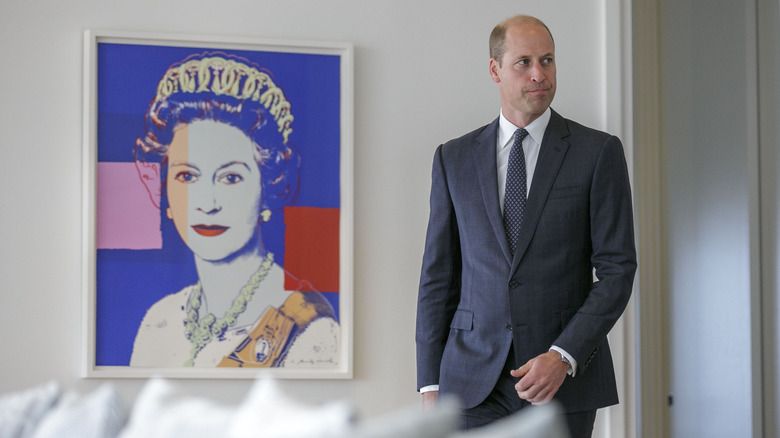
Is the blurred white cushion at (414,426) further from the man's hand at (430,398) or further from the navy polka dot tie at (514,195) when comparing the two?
the man's hand at (430,398)

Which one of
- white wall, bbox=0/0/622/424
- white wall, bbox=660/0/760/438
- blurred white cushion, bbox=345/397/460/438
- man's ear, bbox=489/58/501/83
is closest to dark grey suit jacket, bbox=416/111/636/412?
man's ear, bbox=489/58/501/83

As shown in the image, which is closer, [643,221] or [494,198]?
[494,198]

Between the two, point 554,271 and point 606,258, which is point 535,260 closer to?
point 554,271

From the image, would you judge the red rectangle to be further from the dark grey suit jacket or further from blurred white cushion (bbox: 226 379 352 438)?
blurred white cushion (bbox: 226 379 352 438)

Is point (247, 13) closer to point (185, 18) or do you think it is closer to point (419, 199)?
point (185, 18)

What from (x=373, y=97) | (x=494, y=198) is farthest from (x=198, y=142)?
(x=494, y=198)

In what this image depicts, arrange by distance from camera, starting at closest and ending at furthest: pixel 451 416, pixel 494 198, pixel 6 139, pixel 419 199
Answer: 1. pixel 451 416
2. pixel 494 198
3. pixel 6 139
4. pixel 419 199

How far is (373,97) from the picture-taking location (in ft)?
9.64

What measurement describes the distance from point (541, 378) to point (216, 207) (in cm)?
124

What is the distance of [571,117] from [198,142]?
1260 millimetres

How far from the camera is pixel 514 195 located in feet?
7.70

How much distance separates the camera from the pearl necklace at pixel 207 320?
2.82 m

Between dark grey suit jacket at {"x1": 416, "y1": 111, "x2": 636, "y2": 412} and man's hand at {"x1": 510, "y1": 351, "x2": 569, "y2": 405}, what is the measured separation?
0.16 ft

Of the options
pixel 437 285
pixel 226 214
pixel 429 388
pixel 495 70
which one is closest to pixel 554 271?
pixel 437 285
